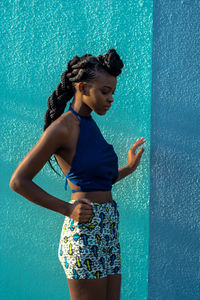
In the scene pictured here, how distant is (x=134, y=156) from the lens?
94.3 inches

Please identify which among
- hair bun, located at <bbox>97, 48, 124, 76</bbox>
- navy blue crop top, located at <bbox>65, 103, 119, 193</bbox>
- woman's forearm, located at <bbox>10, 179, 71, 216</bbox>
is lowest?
woman's forearm, located at <bbox>10, 179, 71, 216</bbox>

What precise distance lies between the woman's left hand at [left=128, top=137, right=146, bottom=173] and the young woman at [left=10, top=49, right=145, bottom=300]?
47cm

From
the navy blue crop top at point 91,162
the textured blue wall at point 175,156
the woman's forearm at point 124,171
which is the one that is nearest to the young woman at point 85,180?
the navy blue crop top at point 91,162

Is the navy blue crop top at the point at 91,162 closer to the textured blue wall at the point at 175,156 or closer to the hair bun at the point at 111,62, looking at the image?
the hair bun at the point at 111,62

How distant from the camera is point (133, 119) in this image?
8.25ft

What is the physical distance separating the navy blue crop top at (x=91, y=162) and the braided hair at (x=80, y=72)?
0.11 meters

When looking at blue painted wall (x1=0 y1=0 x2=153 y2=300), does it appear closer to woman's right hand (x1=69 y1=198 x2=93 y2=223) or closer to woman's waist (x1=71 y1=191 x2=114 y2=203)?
woman's waist (x1=71 y1=191 x2=114 y2=203)

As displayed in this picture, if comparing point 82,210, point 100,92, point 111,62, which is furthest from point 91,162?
point 111,62

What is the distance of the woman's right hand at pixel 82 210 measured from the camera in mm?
1741

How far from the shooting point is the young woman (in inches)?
68.0

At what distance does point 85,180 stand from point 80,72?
1.71 ft

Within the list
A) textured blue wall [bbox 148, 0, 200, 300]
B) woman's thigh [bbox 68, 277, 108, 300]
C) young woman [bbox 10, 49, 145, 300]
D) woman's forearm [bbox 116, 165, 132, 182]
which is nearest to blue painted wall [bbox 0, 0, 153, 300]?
textured blue wall [bbox 148, 0, 200, 300]

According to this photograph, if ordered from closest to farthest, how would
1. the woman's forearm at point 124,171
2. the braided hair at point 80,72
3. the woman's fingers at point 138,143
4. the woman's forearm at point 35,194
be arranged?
the woman's forearm at point 35,194, the braided hair at point 80,72, the woman's forearm at point 124,171, the woman's fingers at point 138,143

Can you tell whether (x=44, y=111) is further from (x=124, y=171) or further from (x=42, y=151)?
(x=42, y=151)
